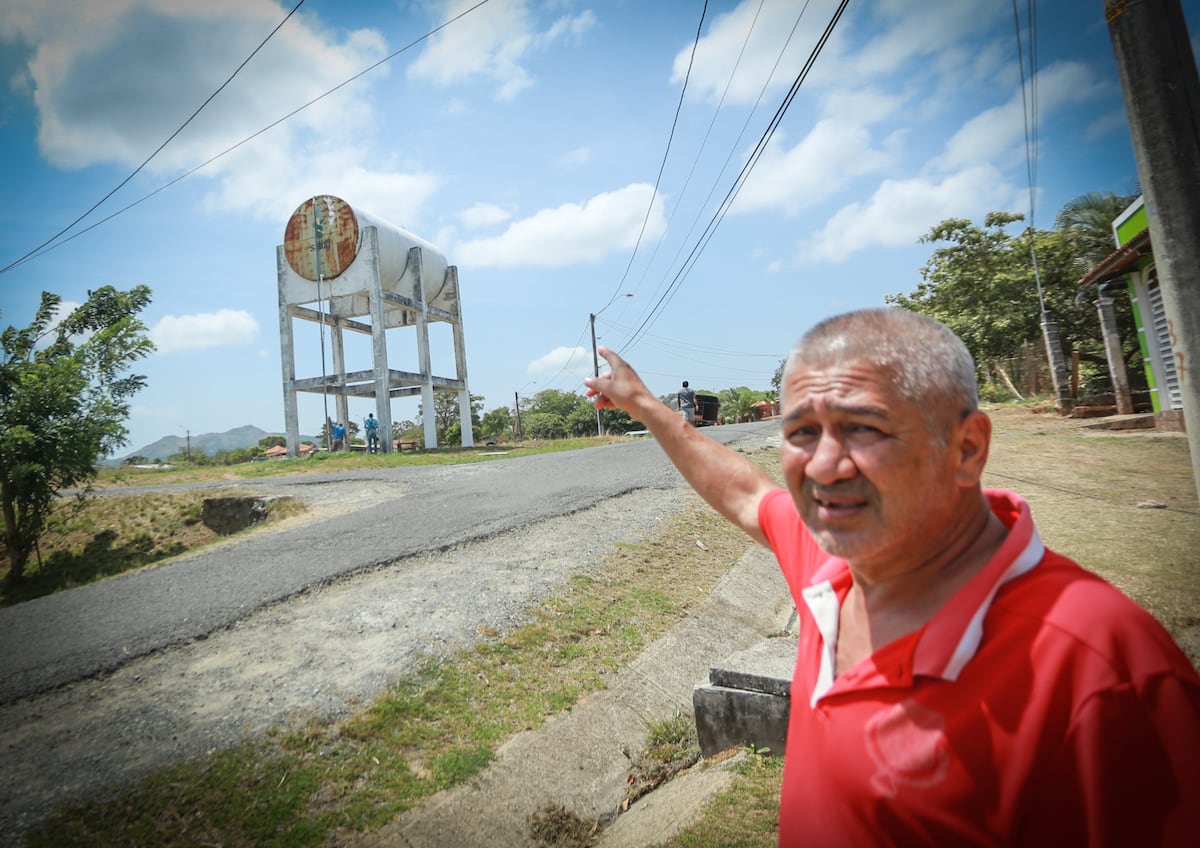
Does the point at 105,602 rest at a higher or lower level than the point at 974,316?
lower

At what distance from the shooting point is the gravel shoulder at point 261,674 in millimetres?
3342

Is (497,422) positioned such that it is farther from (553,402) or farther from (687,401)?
(687,401)

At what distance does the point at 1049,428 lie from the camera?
13.7 metres

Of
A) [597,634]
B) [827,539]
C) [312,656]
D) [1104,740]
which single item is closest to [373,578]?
[312,656]

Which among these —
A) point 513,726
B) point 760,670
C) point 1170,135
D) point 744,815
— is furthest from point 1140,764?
point 513,726

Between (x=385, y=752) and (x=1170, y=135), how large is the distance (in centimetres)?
493

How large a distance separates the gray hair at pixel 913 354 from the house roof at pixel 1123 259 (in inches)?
528

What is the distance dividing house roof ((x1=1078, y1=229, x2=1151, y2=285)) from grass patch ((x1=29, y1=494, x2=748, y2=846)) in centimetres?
1227

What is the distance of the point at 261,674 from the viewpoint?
4254 millimetres

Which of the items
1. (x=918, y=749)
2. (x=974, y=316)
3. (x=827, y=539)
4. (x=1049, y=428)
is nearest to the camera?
(x=918, y=749)

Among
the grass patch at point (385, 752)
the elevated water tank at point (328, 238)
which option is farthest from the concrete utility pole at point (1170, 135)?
the elevated water tank at point (328, 238)

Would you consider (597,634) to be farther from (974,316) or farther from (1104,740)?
(974,316)

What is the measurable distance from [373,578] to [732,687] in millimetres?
3845

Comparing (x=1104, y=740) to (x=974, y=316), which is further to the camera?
(x=974, y=316)
